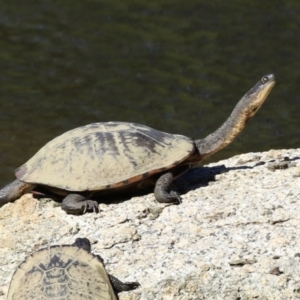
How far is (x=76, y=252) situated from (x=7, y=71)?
25.5 ft

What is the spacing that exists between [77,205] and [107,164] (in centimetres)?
43

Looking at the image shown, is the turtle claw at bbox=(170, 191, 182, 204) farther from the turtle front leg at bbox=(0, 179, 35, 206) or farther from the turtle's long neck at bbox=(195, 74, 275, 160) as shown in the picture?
the turtle front leg at bbox=(0, 179, 35, 206)

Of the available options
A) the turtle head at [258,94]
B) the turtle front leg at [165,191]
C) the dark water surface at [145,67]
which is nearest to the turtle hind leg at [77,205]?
the turtle front leg at [165,191]

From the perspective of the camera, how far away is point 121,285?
15.9ft

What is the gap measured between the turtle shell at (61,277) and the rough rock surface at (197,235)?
0.24 metres

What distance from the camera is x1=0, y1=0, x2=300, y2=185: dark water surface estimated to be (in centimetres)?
1070

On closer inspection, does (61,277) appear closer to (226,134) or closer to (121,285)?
(121,285)

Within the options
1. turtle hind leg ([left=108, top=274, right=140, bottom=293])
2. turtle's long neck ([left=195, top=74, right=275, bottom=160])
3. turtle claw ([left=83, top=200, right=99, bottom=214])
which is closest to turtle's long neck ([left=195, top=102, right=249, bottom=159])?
turtle's long neck ([left=195, top=74, right=275, bottom=160])

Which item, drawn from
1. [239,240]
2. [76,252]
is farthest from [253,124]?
[76,252]

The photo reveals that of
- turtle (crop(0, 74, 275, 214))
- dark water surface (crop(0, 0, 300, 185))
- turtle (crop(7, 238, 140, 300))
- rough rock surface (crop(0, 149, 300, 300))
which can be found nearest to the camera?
turtle (crop(7, 238, 140, 300))

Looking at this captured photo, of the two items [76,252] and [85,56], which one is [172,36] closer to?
[85,56]

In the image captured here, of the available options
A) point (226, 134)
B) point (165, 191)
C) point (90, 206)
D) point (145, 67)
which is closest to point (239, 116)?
point (226, 134)

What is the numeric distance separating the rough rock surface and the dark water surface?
347 centimetres

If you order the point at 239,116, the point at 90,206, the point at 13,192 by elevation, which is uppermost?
the point at 239,116
